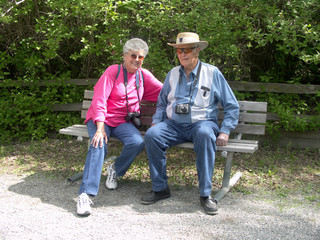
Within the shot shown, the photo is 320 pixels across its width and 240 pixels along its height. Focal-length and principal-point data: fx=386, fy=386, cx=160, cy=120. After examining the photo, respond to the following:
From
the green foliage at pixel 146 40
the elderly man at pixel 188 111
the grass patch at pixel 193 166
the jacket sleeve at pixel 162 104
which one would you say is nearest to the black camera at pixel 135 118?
the jacket sleeve at pixel 162 104

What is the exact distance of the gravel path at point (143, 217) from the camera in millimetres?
3264

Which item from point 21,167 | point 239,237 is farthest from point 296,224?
point 21,167

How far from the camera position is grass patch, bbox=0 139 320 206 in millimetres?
4375

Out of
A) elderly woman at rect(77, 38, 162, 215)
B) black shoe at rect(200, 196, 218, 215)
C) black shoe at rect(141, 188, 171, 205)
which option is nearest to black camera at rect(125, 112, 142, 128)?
elderly woman at rect(77, 38, 162, 215)

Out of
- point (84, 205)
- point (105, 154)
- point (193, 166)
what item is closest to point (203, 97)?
point (105, 154)

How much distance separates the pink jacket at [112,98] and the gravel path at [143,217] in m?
0.83

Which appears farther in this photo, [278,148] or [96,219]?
[278,148]

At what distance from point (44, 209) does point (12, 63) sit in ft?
11.1

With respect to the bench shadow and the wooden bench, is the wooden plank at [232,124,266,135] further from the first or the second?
the bench shadow

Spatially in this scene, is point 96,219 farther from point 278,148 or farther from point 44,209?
point 278,148

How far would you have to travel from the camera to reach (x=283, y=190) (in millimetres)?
4258

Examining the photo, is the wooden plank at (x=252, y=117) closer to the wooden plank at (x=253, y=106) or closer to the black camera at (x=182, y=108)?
the wooden plank at (x=253, y=106)

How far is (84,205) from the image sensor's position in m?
3.66

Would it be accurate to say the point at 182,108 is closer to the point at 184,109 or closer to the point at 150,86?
the point at 184,109
